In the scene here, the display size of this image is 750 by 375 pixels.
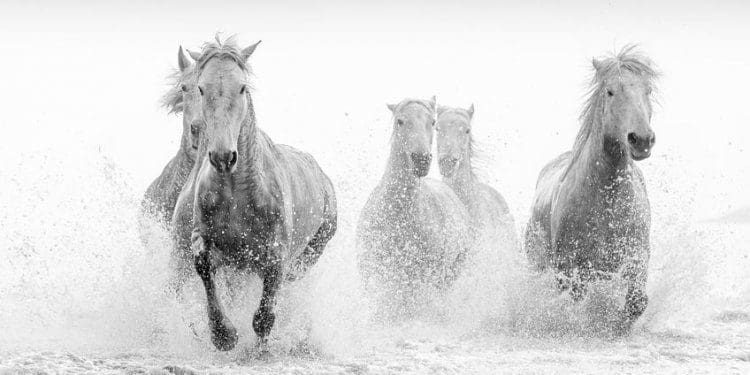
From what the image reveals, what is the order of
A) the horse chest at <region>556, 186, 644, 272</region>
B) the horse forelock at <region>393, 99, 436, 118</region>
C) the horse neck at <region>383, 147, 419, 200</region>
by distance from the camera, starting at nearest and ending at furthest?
1. the horse chest at <region>556, 186, 644, 272</region>
2. the horse neck at <region>383, 147, 419, 200</region>
3. the horse forelock at <region>393, 99, 436, 118</region>

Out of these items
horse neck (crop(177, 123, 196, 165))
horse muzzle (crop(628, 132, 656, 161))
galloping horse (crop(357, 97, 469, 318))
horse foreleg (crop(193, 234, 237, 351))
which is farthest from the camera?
galloping horse (crop(357, 97, 469, 318))

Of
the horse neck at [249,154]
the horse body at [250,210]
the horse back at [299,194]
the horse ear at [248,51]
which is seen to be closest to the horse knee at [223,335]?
the horse body at [250,210]

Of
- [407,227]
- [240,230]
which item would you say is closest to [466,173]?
[407,227]

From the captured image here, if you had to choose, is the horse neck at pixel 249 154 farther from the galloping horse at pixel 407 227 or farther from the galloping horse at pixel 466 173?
the galloping horse at pixel 466 173

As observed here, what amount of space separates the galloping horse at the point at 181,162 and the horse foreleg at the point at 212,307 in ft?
3.11

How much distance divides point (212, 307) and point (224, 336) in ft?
0.59

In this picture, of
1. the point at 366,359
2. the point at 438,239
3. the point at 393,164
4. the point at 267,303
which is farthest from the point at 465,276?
the point at 267,303

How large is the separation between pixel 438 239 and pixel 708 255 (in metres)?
2.34

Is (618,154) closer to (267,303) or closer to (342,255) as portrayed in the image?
(342,255)

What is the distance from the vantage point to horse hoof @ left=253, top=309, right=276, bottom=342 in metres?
4.89

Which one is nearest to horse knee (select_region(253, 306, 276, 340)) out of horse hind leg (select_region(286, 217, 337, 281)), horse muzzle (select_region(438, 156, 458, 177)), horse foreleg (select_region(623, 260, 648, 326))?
horse hind leg (select_region(286, 217, 337, 281))

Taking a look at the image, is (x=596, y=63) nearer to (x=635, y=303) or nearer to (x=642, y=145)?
(x=642, y=145)

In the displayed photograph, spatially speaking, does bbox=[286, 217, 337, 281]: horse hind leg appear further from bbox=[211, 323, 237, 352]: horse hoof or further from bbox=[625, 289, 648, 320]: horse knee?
bbox=[625, 289, 648, 320]: horse knee

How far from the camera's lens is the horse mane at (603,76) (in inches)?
241
